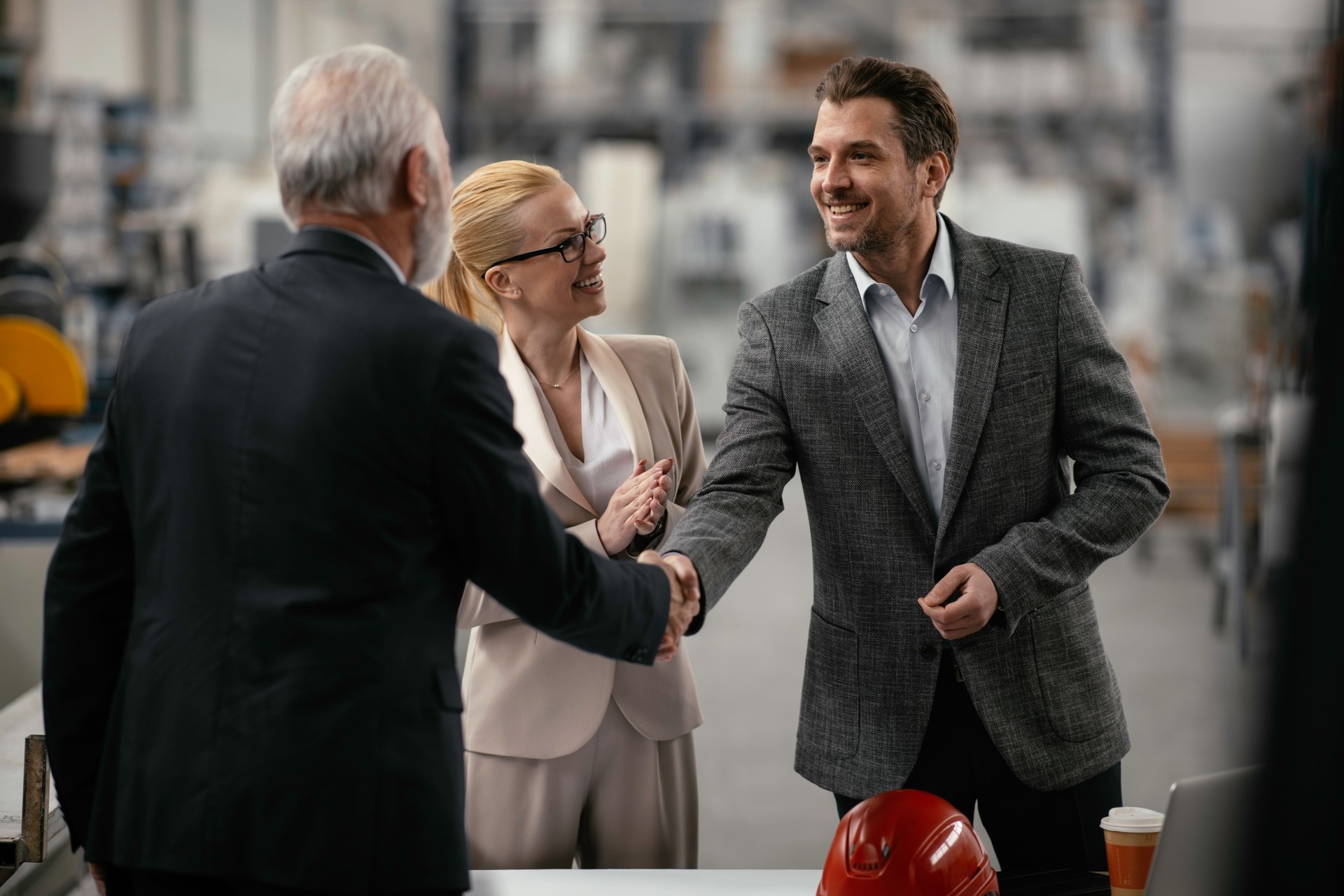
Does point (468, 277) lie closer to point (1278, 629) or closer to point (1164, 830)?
point (1164, 830)

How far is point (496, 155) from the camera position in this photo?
12.0 metres

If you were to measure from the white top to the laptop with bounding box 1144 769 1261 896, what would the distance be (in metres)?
0.91

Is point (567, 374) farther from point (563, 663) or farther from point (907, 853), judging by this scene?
point (907, 853)

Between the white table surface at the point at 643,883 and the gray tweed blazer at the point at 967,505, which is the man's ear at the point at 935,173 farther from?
the white table surface at the point at 643,883

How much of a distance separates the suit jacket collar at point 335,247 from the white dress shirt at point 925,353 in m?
0.81

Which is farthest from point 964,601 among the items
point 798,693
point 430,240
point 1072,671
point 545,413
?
point 798,693

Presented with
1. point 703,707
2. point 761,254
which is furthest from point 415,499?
point 761,254

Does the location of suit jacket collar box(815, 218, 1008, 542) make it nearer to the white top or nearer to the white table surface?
the white top

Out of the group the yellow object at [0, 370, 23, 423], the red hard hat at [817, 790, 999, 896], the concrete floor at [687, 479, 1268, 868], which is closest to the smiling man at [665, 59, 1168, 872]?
the red hard hat at [817, 790, 999, 896]

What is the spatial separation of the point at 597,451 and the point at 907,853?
80 centimetres

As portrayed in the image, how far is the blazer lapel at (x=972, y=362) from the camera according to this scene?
1.76m

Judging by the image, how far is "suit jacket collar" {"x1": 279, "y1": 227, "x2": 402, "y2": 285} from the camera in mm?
1306

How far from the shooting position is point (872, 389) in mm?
1804

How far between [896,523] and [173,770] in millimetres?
1031
